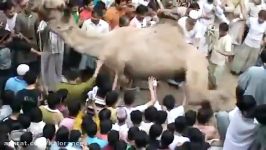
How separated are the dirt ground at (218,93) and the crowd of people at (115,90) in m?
0.17

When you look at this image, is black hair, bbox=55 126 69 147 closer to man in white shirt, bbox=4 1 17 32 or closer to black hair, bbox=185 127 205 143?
black hair, bbox=185 127 205 143

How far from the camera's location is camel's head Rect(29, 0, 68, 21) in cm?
976

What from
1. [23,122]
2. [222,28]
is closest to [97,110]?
[23,122]

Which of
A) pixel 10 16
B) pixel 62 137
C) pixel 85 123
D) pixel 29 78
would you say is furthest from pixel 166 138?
pixel 10 16

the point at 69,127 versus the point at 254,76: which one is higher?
the point at 254,76

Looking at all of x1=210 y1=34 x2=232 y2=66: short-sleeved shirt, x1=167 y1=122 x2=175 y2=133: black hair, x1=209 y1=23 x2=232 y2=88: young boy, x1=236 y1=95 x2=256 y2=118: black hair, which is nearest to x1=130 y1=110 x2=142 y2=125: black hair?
x1=167 y1=122 x2=175 y2=133: black hair

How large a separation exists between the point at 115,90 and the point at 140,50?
2.41 feet

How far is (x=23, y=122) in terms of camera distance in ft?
23.9

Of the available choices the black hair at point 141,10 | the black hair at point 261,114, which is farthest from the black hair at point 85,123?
the black hair at point 141,10

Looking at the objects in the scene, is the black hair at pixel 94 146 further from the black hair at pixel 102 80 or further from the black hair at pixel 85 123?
the black hair at pixel 102 80

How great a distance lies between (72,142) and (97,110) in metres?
1.22

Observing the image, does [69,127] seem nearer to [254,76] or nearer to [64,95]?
[64,95]

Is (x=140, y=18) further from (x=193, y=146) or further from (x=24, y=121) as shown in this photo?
(x=193, y=146)

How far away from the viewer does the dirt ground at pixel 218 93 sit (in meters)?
9.22
